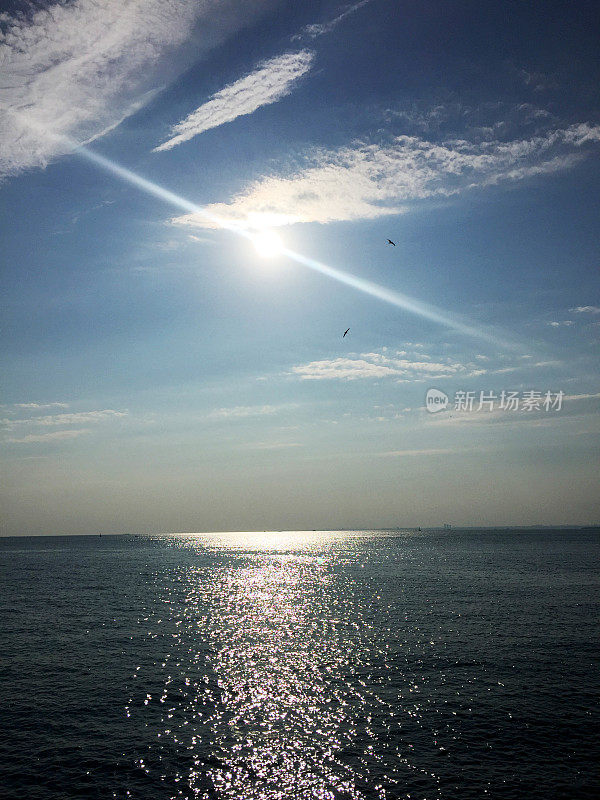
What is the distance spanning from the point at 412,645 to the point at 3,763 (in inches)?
1424

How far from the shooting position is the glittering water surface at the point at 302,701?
25.2 meters

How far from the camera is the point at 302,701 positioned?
1410 inches

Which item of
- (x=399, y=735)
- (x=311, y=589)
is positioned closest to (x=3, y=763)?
(x=399, y=735)

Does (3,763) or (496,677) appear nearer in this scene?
(3,763)

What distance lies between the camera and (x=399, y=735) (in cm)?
2984

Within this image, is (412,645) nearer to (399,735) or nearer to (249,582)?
(399,735)

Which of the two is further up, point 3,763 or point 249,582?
point 3,763

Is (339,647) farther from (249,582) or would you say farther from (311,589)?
(249,582)

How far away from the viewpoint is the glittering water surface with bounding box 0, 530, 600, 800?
82.7 feet

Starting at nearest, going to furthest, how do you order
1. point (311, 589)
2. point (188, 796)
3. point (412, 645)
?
point (188, 796) → point (412, 645) → point (311, 589)

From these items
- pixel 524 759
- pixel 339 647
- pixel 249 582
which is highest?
pixel 524 759

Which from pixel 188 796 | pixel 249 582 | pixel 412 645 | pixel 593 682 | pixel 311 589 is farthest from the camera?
pixel 249 582

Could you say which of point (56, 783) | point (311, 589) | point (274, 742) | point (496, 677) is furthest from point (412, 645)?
point (311, 589)

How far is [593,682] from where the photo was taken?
38.7m
